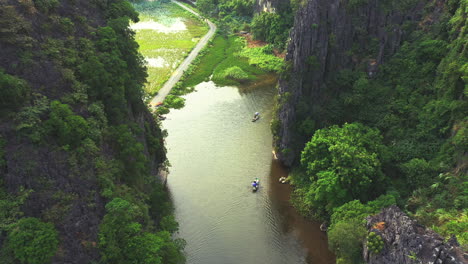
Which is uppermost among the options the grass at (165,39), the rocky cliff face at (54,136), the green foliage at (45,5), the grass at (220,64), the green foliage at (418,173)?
the green foliage at (45,5)

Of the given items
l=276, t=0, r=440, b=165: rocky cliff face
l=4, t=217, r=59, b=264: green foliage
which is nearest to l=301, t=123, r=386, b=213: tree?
l=276, t=0, r=440, b=165: rocky cliff face

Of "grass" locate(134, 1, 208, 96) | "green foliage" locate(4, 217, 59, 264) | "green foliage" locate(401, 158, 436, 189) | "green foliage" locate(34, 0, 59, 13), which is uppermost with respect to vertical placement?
"green foliage" locate(34, 0, 59, 13)

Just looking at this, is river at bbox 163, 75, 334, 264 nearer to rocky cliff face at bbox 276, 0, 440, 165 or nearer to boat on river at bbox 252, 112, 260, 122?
boat on river at bbox 252, 112, 260, 122

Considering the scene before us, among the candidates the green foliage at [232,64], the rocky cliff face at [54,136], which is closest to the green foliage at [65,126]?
the rocky cliff face at [54,136]

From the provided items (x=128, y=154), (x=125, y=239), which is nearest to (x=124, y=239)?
(x=125, y=239)

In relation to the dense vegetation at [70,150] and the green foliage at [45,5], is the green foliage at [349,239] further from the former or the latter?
the green foliage at [45,5]

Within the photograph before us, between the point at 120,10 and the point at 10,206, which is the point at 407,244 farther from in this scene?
the point at 120,10
